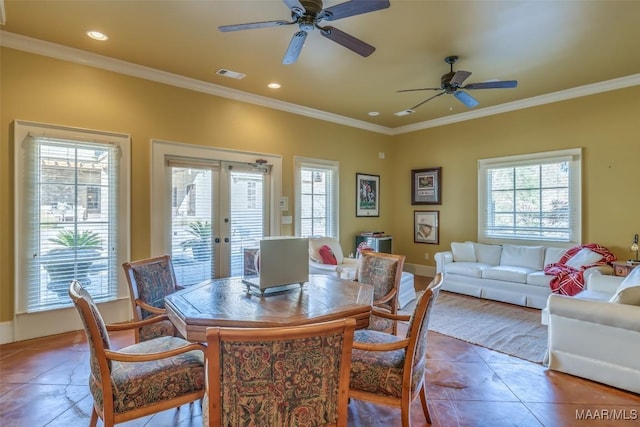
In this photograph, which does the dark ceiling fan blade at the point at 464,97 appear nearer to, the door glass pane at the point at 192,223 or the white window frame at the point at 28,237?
the door glass pane at the point at 192,223

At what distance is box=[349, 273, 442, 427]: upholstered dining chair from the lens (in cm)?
168

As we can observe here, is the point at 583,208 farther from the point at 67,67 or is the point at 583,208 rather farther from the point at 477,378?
the point at 67,67

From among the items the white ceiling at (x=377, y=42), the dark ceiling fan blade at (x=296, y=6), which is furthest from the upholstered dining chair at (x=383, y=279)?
Result: the white ceiling at (x=377, y=42)

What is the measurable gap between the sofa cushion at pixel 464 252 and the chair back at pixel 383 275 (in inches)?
127

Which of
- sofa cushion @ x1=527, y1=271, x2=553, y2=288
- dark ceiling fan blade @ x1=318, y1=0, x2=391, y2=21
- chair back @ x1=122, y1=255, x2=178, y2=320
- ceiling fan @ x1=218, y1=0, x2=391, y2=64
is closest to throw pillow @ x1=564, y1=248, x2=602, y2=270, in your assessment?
sofa cushion @ x1=527, y1=271, x2=553, y2=288

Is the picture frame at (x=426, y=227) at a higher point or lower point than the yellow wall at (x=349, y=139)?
lower

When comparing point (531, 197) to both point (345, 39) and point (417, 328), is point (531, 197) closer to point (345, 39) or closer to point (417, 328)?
point (345, 39)

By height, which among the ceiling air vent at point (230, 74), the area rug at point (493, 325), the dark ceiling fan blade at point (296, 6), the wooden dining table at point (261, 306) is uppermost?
the ceiling air vent at point (230, 74)

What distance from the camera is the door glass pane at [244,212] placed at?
478cm

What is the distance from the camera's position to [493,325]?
3.82 metres

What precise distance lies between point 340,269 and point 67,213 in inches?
127

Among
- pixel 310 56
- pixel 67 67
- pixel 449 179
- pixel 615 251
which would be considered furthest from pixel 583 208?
pixel 67 67

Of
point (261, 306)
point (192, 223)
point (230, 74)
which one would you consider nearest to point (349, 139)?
point (230, 74)

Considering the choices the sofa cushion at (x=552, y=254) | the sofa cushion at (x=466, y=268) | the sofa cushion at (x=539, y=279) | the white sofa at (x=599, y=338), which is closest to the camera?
the white sofa at (x=599, y=338)
